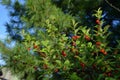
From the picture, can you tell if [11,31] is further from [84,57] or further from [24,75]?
[84,57]

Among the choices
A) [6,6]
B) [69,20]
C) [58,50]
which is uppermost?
[6,6]

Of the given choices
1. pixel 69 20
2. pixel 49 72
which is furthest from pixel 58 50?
pixel 69 20

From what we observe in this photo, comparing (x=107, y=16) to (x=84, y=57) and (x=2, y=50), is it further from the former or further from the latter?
(x=84, y=57)

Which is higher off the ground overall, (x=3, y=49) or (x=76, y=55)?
(x=3, y=49)

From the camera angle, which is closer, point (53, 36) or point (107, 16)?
point (53, 36)

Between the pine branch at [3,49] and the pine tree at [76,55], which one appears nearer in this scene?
the pine tree at [76,55]

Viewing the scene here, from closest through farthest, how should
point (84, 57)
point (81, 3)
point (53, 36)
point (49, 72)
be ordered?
point (84, 57) → point (49, 72) → point (53, 36) → point (81, 3)

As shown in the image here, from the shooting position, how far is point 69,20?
7.80m

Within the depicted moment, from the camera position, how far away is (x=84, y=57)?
4566mm

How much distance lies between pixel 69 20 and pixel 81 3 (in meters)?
0.71

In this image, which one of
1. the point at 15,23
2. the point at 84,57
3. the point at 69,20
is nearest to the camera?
the point at 84,57

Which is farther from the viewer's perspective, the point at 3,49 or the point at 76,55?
the point at 3,49

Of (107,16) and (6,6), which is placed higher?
(6,6)

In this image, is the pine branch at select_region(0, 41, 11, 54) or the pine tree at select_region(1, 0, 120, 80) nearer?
the pine tree at select_region(1, 0, 120, 80)
